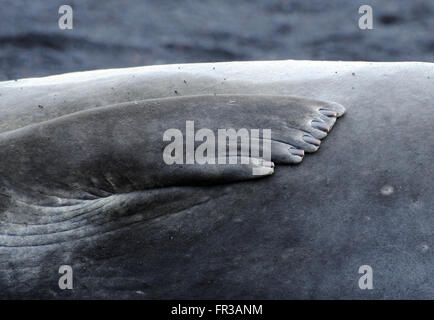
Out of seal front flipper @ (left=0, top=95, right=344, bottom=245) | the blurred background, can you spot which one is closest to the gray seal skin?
seal front flipper @ (left=0, top=95, right=344, bottom=245)

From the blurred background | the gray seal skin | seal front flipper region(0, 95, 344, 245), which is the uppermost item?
the blurred background

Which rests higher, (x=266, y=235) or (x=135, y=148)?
(x=135, y=148)

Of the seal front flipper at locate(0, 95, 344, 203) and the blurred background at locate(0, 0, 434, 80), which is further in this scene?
the blurred background at locate(0, 0, 434, 80)

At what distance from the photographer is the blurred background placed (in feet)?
24.8

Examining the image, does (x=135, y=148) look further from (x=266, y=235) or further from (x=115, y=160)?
(x=266, y=235)

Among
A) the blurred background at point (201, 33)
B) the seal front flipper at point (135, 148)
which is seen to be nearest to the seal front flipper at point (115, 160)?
the seal front flipper at point (135, 148)

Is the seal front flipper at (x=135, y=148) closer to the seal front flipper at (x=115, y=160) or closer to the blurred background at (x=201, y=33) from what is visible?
the seal front flipper at (x=115, y=160)

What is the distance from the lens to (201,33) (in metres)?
7.96

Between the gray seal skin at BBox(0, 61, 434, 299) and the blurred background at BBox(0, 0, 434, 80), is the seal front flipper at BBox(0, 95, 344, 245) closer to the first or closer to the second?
the gray seal skin at BBox(0, 61, 434, 299)

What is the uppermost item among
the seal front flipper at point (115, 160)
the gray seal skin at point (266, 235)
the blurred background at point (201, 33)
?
the blurred background at point (201, 33)

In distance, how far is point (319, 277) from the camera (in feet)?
11.8

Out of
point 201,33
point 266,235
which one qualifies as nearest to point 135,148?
point 266,235

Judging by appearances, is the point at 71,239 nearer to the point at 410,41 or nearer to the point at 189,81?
the point at 189,81

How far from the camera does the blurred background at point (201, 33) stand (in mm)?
7570
